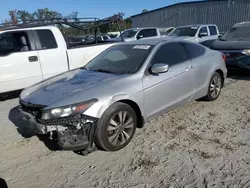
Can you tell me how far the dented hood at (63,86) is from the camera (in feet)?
11.8

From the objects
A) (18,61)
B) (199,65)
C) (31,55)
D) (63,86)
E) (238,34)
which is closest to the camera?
(63,86)

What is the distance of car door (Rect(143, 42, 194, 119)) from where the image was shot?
4.12 meters

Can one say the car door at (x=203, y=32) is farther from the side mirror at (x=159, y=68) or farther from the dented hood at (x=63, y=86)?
the dented hood at (x=63, y=86)

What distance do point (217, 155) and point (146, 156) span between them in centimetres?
93

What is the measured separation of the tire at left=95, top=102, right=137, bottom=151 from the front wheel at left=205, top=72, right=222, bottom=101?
7.74 feet

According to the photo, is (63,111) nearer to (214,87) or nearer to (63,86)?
(63,86)

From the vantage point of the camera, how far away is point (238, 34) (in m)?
9.31

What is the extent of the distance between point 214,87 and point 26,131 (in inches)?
152

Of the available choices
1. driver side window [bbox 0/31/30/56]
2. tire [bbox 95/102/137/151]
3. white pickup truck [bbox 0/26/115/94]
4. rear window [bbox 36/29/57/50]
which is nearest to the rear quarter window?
white pickup truck [bbox 0/26/115/94]

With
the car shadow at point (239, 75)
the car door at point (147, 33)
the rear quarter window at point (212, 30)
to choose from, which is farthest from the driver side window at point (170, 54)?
the car door at point (147, 33)

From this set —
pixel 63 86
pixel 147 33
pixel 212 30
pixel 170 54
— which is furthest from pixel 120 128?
pixel 147 33

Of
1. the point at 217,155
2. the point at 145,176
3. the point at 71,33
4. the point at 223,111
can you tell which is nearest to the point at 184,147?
the point at 217,155

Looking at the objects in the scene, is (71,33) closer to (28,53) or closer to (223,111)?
(28,53)

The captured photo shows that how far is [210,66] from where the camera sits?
17.7 feet
